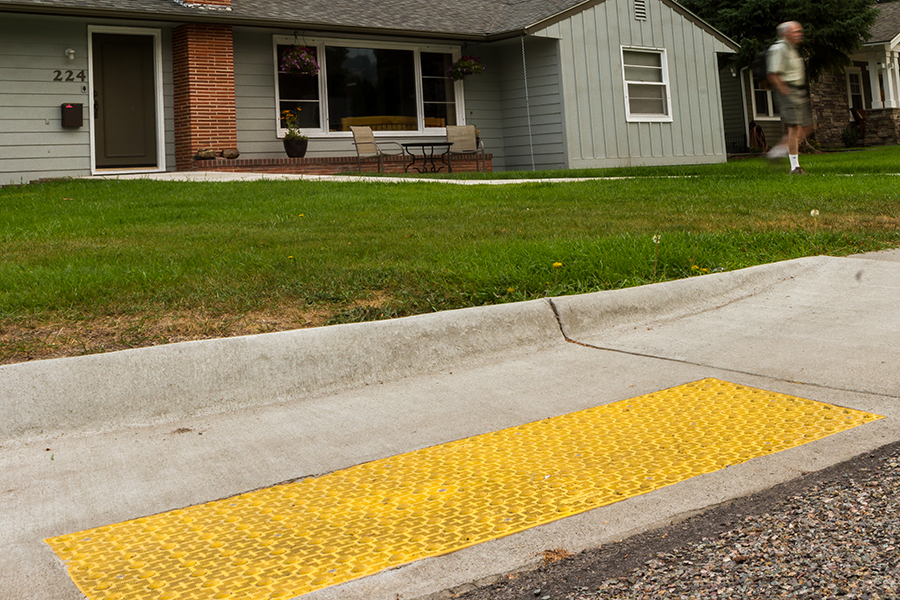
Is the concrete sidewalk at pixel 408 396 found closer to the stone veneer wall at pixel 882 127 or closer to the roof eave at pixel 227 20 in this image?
the roof eave at pixel 227 20

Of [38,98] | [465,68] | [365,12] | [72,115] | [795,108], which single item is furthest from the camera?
[465,68]

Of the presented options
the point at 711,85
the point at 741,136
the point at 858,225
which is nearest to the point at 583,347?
the point at 858,225

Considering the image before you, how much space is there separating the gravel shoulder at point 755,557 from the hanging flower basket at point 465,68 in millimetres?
16929

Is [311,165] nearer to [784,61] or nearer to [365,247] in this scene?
[784,61]

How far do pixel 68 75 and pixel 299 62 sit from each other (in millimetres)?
4136

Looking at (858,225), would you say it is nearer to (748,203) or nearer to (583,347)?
(748,203)

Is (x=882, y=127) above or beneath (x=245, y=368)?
beneath

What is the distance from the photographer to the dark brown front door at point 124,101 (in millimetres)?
15266

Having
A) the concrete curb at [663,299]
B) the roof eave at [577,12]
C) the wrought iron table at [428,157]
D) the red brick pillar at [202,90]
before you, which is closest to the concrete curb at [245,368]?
the concrete curb at [663,299]

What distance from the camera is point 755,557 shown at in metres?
2.19

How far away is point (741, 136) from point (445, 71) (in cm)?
1380

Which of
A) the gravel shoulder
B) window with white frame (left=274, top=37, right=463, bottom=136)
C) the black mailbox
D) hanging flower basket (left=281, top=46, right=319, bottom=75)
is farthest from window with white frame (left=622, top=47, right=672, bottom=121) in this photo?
the gravel shoulder

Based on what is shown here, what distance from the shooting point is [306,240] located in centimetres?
653

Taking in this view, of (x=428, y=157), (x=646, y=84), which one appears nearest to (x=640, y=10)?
(x=646, y=84)
